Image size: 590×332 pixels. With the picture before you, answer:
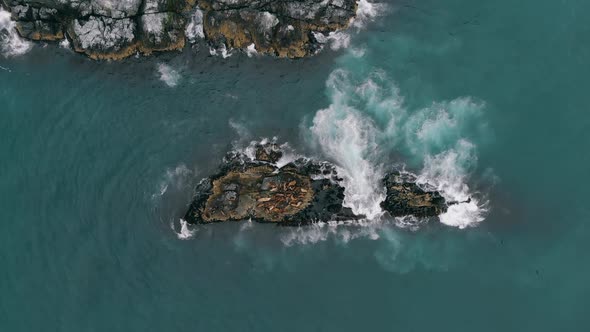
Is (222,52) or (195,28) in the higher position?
(195,28)

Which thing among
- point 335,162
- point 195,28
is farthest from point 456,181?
point 195,28

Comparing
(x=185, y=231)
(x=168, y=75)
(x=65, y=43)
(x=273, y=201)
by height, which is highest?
(x=65, y=43)

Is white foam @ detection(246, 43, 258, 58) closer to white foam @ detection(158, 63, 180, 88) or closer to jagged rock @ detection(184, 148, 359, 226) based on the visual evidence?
white foam @ detection(158, 63, 180, 88)

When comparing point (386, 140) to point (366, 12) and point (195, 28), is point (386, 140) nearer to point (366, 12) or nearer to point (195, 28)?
point (366, 12)

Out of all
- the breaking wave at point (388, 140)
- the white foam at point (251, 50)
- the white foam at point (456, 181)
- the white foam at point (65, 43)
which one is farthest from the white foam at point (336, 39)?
the white foam at point (65, 43)

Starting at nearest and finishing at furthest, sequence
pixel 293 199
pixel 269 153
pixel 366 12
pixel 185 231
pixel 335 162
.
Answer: pixel 185 231
pixel 293 199
pixel 335 162
pixel 269 153
pixel 366 12

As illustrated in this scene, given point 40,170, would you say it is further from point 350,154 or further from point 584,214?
point 584,214
